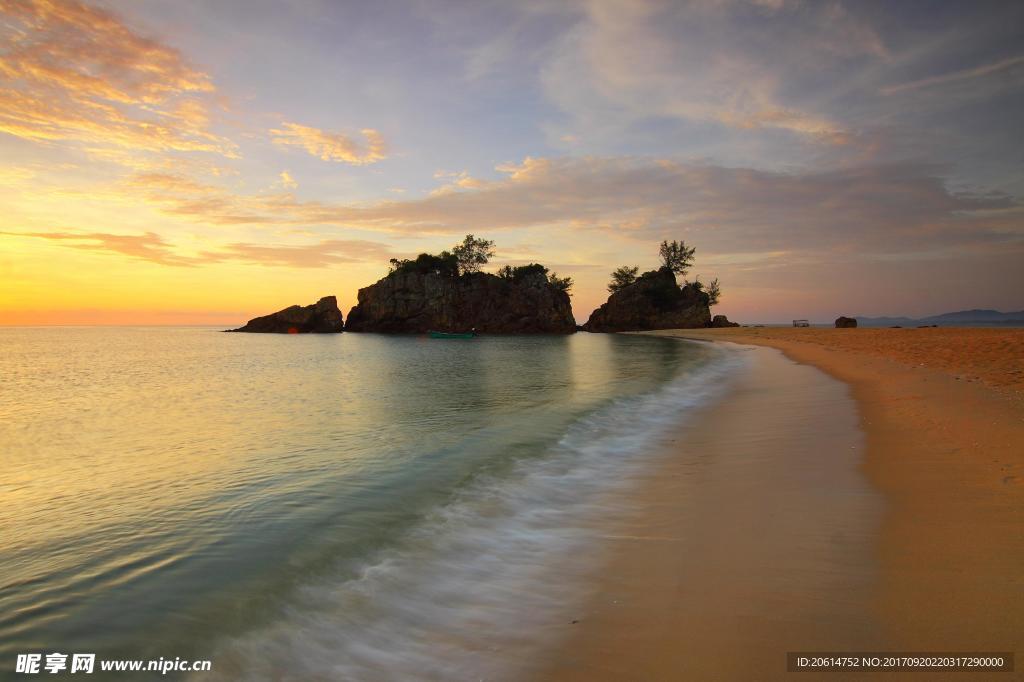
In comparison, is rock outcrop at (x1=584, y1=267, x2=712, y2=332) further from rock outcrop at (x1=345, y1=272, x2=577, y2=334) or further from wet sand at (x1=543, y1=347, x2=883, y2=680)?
wet sand at (x1=543, y1=347, x2=883, y2=680)

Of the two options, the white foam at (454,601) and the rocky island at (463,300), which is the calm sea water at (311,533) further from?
the rocky island at (463,300)

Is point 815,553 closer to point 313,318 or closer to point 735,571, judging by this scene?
point 735,571

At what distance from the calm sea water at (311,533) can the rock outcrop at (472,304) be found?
10781 centimetres

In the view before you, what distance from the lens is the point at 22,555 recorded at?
6305mm

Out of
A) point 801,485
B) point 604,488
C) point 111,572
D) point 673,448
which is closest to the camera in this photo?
point 111,572

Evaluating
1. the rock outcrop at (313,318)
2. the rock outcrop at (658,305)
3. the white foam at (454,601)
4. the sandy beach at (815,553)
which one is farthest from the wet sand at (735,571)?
the rock outcrop at (313,318)

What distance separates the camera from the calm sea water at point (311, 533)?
14.1 feet

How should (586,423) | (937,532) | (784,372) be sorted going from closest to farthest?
(937,532) → (586,423) → (784,372)

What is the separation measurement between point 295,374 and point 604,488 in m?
29.3

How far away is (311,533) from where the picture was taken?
6758 mm

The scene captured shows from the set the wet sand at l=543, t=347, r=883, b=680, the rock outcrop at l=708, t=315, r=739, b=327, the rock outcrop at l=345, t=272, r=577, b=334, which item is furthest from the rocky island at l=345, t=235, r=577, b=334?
the wet sand at l=543, t=347, r=883, b=680

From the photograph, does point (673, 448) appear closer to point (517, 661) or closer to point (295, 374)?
point (517, 661)

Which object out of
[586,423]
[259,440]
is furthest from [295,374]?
[586,423]

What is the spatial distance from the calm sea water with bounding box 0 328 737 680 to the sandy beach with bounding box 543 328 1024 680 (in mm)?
768
